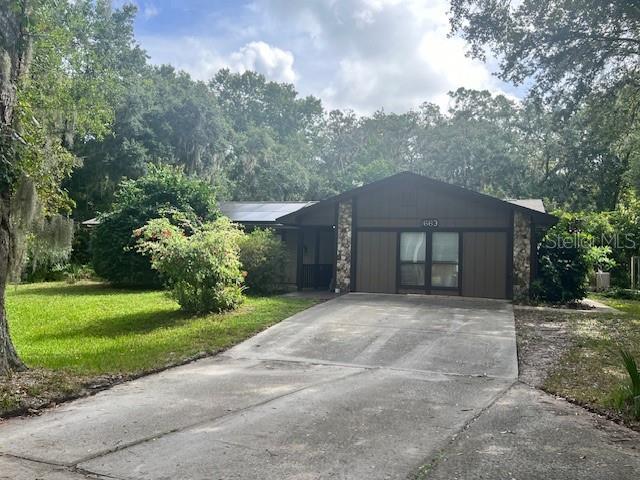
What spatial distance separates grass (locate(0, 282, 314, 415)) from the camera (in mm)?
6582

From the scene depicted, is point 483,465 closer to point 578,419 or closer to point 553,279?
point 578,419

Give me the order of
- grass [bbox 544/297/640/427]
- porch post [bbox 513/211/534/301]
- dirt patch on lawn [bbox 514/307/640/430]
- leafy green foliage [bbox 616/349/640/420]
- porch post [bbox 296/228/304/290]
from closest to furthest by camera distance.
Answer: leafy green foliage [bbox 616/349/640/420]
grass [bbox 544/297/640/427]
dirt patch on lawn [bbox 514/307/640/430]
porch post [bbox 513/211/534/301]
porch post [bbox 296/228/304/290]

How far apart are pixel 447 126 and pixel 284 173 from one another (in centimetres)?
1658

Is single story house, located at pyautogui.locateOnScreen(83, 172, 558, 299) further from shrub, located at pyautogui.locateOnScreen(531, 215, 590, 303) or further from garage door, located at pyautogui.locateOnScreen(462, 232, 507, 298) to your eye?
shrub, located at pyautogui.locateOnScreen(531, 215, 590, 303)

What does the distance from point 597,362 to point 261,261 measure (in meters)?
9.17

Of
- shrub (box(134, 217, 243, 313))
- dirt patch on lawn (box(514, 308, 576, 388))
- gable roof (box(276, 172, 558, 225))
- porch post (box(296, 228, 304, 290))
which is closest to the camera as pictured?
dirt patch on lawn (box(514, 308, 576, 388))

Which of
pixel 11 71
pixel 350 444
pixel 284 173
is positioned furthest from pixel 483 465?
pixel 284 173

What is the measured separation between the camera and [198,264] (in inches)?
436

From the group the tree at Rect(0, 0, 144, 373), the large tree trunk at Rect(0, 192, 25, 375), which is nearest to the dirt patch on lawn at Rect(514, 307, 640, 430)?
the large tree trunk at Rect(0, 192, 25, 375)

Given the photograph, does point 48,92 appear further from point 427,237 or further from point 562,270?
point 562,270

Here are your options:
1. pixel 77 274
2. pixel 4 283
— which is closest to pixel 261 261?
pixel 4 283

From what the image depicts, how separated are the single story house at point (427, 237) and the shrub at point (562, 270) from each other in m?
0.32

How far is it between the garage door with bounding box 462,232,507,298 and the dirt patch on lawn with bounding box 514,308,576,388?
1825mm

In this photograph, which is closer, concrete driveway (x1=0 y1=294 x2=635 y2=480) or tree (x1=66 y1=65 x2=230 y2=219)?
concrete driveway (x1=0 y1=294 x2=635 y2=480)
